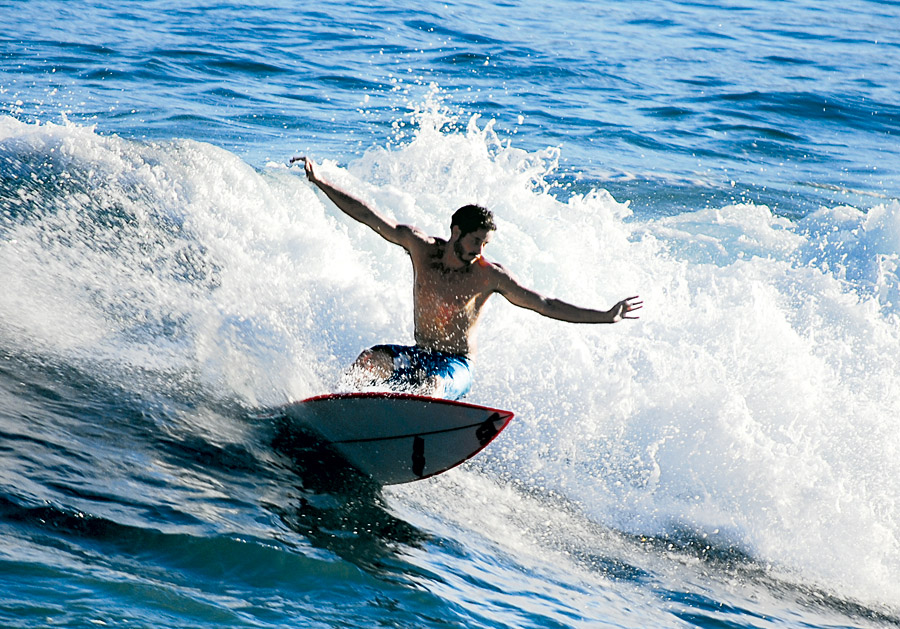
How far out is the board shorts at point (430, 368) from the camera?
5688 mm

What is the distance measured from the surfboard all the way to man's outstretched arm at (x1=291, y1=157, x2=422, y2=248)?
112 cm

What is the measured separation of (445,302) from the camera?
5.76 m

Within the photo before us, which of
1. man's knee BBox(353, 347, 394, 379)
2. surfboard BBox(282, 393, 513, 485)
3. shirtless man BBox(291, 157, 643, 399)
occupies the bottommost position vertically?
surfboard BBox(282, 393, 513, 485)

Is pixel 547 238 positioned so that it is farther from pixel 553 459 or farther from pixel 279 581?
pixel 279 581

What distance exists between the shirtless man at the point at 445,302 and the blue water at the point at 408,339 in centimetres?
75

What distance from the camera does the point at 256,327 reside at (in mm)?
6996

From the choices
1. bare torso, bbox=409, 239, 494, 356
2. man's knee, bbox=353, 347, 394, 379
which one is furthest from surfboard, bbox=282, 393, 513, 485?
bare torso, bbox=409, 239, 494, 356

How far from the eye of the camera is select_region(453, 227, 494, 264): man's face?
220 inches

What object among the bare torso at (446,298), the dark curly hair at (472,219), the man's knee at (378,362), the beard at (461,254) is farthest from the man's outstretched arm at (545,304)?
the man's knee at (378,362)

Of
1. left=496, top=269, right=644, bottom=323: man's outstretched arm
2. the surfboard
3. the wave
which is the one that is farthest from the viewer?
the wave

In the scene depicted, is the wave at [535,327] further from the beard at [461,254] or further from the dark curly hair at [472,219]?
the dark curly hair at [472,219]

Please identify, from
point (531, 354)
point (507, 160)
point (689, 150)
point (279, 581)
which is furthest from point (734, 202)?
point (279, 581)

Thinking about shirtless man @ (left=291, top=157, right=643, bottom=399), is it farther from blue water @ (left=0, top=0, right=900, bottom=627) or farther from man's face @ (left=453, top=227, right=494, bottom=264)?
blue water @ (left=0, top=0, right=900, bottom=627)

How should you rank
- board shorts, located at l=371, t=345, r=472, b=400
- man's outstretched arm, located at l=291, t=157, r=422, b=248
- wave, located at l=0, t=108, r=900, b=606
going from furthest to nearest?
wave, located at l=0, t=108, r=900, b=606 → man's outstretched arm, located at l=291, t=157, r=422, b=248 → board shorts, located at l=371, t=345, r=472, b=400
